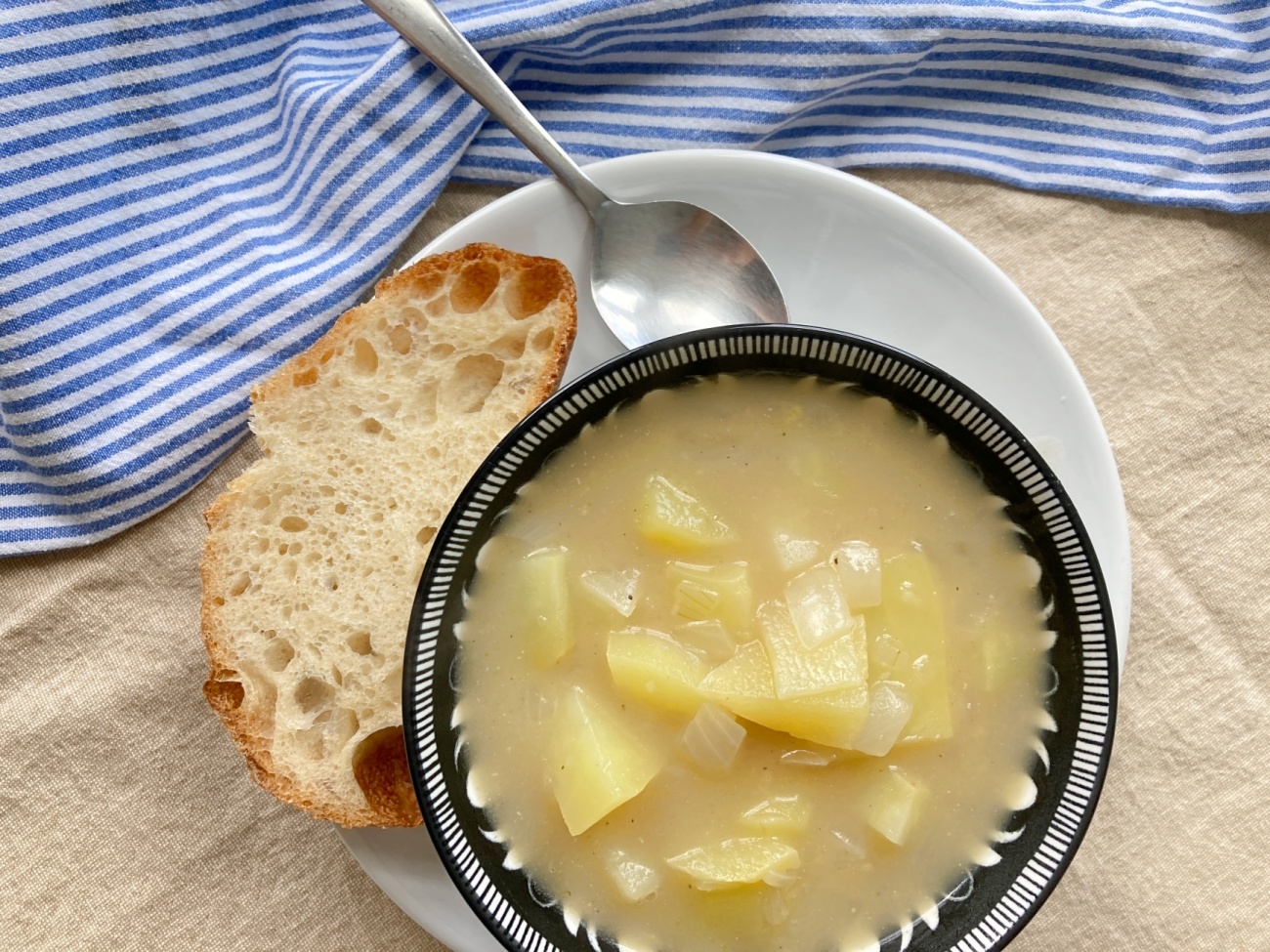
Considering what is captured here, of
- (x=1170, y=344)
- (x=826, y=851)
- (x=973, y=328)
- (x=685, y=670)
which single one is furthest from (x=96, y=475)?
(x=1170, y=344)

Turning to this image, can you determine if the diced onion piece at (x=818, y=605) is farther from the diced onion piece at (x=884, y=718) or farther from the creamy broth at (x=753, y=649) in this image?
the diced onion piece at (x=884, y=718)

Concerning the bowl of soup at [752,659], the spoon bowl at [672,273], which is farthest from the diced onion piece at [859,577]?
the spoon bowl at [672,273]

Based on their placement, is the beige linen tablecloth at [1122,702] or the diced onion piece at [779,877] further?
the beige linen tablecloth at [1122,702]

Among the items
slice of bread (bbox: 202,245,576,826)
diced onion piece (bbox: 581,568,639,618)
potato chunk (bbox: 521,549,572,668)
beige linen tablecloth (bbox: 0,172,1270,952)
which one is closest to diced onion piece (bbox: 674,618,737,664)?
diced onion piece (bbox: 581,568,639,618)

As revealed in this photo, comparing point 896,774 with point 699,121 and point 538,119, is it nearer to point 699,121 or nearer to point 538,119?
point 699,121

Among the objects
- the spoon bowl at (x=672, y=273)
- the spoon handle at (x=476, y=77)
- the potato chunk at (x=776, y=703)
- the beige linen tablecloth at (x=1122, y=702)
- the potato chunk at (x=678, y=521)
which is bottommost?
the beige linen tablecloth at (x=1122, y=702)

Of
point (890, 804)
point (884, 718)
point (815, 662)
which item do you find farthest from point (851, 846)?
point (815, 662)
